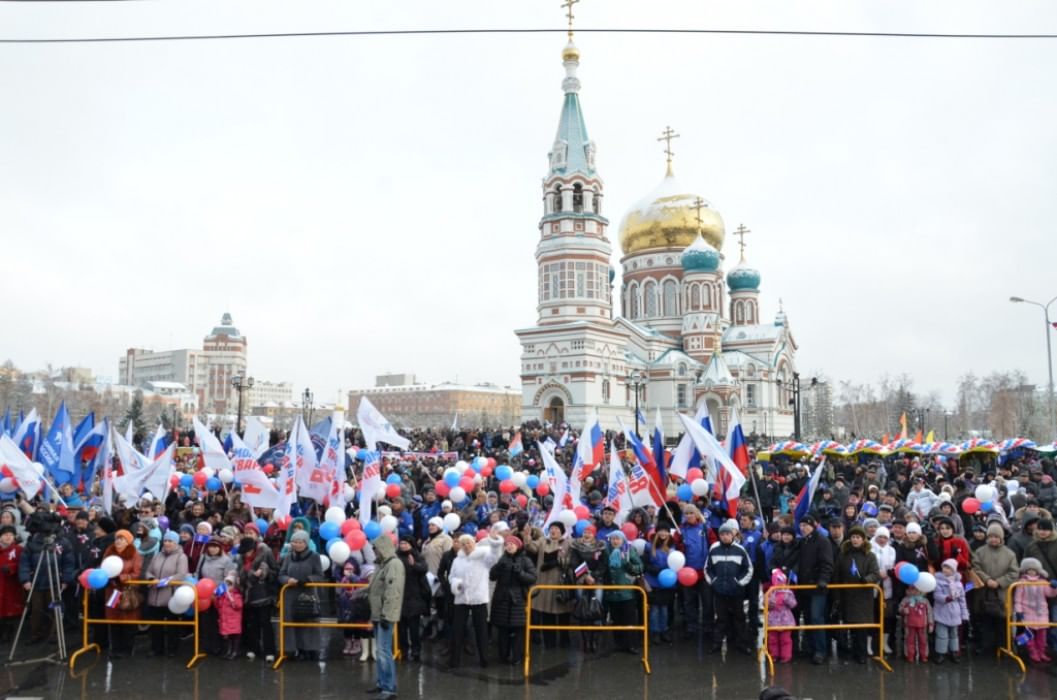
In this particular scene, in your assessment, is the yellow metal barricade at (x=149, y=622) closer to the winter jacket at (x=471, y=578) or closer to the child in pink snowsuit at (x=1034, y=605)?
the winter jacket at (x=471, y=578)

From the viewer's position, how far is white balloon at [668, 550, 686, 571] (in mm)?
9594

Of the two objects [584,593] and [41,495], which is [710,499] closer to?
[584,593]

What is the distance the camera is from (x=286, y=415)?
121188mm

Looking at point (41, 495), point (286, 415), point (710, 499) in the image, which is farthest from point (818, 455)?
point (286, 415)

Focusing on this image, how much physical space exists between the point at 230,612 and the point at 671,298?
55.4 meters

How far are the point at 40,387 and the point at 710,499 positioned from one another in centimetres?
12184

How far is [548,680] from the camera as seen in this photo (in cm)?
856

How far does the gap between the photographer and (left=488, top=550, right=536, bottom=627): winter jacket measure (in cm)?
481

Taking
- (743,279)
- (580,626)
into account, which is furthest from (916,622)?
(743,279)

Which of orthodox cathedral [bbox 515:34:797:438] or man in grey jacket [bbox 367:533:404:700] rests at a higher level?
orthodox cathedral [bbox 515:34:797:438]

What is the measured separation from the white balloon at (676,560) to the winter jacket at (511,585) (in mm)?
1664

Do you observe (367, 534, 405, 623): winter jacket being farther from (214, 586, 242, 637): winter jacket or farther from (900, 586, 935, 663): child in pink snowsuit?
(900, 586, 935, 663): child in pink snowsuit

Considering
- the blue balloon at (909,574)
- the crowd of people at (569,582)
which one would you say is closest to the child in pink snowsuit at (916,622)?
the crowd of people at (569,582)

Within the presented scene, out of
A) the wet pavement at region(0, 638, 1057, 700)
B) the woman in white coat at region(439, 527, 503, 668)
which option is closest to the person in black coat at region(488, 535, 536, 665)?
the woman in white coat at region(439, 527, 503, 668)
